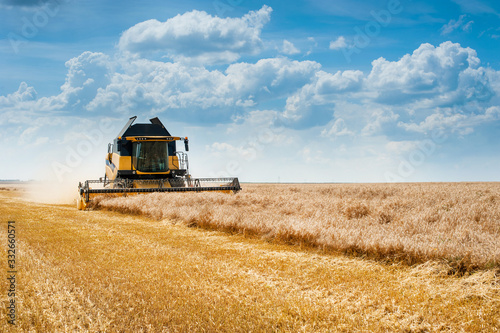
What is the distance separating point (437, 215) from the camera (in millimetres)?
8883

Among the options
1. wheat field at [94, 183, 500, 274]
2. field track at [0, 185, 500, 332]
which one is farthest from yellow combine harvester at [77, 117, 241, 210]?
field track at [0, 185, 500, 332]

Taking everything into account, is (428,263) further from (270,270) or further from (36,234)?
(36,234)

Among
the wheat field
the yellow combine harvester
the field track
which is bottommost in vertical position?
the field track

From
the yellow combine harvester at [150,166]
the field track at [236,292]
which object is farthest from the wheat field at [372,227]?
the yellow combine harvester at [150,166]

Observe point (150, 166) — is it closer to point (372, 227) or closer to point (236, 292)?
point (372, 227)

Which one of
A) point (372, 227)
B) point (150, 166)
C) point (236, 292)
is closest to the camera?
point (236, 292)

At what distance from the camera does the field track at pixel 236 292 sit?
12.1ft

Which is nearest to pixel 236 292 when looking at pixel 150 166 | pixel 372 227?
pixel 372 227

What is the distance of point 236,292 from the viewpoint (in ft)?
14.8

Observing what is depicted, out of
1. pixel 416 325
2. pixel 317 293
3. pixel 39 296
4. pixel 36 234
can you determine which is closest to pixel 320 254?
pixel 317 293

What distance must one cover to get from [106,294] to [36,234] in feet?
16.7

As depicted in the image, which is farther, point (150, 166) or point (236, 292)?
point (150, 166)

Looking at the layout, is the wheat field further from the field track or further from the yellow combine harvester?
the yellow combine harvester

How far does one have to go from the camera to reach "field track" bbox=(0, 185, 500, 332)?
12.1 ft
